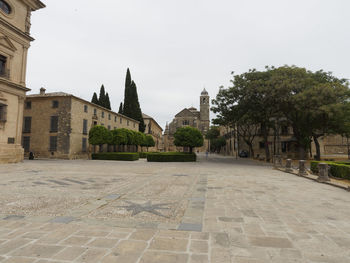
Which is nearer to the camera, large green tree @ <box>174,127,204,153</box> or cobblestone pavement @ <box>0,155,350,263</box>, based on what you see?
cobblestone pavement @ <box>0,155,350,263</box>

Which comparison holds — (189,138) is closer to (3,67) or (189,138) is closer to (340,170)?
(340,170)

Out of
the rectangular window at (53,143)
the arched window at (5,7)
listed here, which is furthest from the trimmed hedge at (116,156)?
the arched window at (5,7)

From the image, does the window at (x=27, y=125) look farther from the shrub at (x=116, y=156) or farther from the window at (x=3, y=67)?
the window at (x=3, y=67)

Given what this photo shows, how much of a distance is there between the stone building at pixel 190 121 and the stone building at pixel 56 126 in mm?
43748

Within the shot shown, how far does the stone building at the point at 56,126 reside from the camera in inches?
1013

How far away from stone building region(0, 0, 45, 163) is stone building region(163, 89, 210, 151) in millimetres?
52443

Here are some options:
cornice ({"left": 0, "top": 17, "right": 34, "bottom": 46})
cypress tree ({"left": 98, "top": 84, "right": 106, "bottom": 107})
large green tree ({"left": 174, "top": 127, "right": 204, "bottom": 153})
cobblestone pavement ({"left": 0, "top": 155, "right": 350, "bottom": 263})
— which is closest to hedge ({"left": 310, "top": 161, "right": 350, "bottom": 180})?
cobblestone pavement ({"left": 0, "top": 155, "right": 350, "bottom": 263})

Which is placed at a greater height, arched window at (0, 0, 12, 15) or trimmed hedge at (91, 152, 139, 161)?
arched window at (0, 0, 12, 15)

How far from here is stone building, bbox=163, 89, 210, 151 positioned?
72.3 metres

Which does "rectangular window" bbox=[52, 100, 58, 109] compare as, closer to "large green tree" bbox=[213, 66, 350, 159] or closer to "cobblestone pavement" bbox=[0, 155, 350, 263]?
"large green tree" bbox=[213, 66, 350, 159]

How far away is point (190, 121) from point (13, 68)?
57.4 metres

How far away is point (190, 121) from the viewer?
72.2 meters

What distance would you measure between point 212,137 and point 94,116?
43.5m

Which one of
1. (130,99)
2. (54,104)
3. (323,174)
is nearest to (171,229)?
(323,174)
